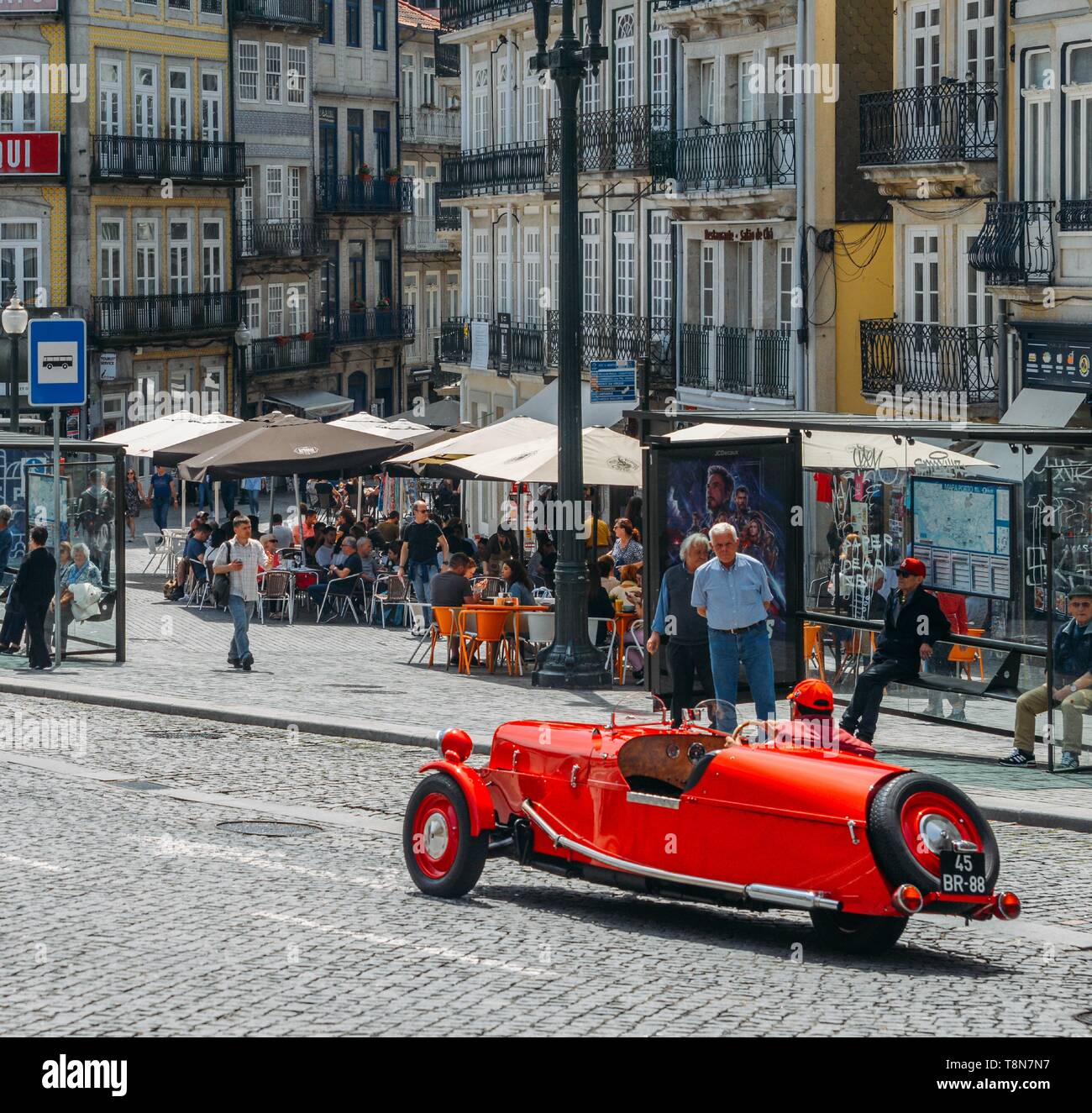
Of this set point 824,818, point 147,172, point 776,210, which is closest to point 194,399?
point 147,172

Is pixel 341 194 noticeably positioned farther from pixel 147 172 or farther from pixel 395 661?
pixel 395 661

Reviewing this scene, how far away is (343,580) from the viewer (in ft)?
103

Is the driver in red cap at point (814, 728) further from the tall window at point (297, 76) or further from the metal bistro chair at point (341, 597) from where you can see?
the tall window at point (297, 76)

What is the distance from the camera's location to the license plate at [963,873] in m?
10.0

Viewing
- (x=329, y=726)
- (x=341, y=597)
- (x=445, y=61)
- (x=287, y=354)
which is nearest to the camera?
(x=329, y=726)

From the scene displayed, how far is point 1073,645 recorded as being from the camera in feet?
51.3

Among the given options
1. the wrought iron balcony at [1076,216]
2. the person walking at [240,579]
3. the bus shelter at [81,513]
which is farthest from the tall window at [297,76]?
the person walking at [240,579]

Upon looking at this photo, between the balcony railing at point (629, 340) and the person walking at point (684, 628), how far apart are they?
23.1m

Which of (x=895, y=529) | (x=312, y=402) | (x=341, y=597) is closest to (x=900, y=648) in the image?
(x=895, y=529)

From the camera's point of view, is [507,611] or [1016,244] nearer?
[507,611]

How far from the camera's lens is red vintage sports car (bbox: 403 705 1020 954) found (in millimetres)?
10086

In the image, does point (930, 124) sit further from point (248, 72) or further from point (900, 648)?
point (248, 72)

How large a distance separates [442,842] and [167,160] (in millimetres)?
52801
